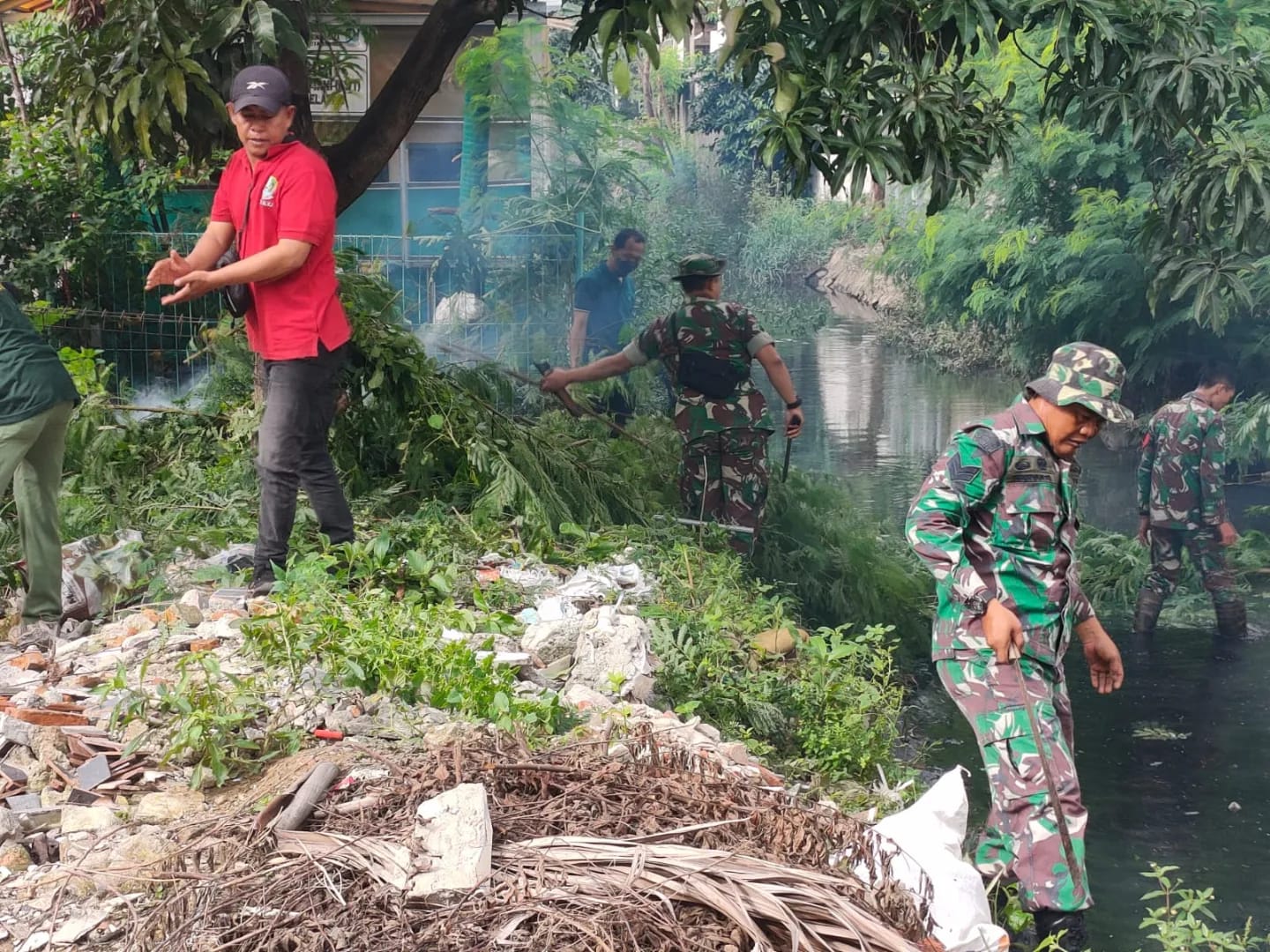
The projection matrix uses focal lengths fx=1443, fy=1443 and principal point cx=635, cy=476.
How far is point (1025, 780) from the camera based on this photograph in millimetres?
3842

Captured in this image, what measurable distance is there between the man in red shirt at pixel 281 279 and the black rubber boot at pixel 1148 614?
5041 millimetres

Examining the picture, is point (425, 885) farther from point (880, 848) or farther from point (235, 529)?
point (235, 529)

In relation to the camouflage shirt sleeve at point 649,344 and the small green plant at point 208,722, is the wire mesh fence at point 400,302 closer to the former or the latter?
the camouflage shirt sleeve at point 649,344

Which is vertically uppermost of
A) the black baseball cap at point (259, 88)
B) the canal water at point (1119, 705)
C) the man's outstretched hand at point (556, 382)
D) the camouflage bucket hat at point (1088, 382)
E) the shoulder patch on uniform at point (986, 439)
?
the black baseball cap at point (259, 88)

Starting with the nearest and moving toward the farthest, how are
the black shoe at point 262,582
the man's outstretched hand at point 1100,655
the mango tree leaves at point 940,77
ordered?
the man's outstretched hand at point 1100,655 < the black shoe at point 262,582 < the mango tree leaves at point 940,77

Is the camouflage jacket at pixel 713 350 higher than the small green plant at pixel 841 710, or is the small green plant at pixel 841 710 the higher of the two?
the camouflage jacket at pixel 713 350

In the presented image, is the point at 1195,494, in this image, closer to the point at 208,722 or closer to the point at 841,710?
the point at 841,710

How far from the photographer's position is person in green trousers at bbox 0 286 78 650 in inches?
202

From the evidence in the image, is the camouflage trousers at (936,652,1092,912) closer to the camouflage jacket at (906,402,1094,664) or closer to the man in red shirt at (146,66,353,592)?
the camouflage jacket at (906,402,1094,664)

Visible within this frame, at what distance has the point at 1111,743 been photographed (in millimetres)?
6809

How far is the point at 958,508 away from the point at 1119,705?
12.9 feet

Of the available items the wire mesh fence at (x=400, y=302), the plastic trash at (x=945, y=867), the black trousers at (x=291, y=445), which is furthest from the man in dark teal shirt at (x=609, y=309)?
the plastic trash at (x=945, y=867)

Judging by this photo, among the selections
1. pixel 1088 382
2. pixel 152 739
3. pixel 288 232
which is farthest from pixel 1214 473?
pixel 152 739

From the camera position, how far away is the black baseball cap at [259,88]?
495 centimetres
